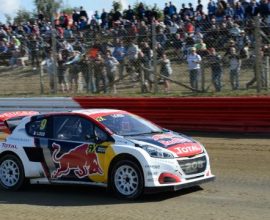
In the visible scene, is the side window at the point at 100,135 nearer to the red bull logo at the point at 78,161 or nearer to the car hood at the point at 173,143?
the red bull logo at the point at 78,161

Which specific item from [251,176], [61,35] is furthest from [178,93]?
[251,176]

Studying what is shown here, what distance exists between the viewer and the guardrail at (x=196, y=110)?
1554 cm

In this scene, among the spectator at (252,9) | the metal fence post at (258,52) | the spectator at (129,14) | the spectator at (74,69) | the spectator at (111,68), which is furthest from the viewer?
the spectator at (129,14)

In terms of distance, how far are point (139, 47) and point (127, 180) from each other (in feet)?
32.6

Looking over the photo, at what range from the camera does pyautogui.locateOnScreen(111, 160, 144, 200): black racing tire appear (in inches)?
334

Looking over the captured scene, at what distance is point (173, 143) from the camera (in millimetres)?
8797

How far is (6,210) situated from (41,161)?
1431 mm

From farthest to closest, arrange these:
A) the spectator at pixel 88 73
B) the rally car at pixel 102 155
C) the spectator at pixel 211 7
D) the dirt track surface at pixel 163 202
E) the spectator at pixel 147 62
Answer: the spectator at pixel 211 7, the spectator at pixel 88 73, the spectator at pixel 147 62, the rally car at pixel 102 155, the dirt track surface at pixel 163 202

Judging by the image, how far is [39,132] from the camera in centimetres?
980

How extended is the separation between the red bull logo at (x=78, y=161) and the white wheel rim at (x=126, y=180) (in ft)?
1.13

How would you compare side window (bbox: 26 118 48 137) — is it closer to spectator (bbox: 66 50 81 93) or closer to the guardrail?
the guardrail

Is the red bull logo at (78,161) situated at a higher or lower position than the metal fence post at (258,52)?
lower

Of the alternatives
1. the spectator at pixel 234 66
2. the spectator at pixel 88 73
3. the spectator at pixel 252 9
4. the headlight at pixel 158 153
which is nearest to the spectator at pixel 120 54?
the spectator at pixel 88 73

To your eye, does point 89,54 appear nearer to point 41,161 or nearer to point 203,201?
point 41,161
